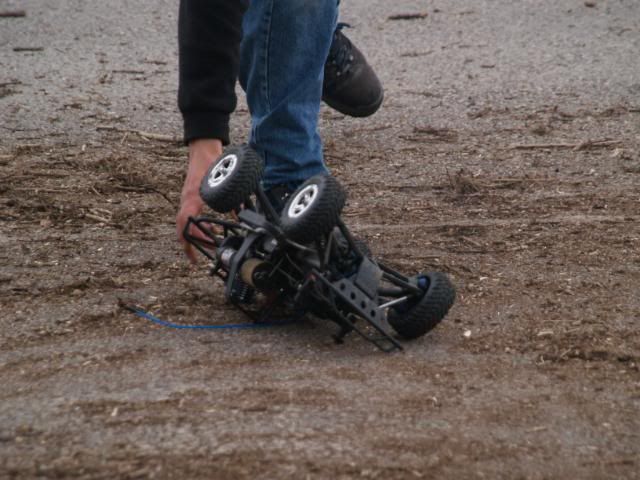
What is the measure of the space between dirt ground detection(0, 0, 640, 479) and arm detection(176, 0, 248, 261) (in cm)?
51

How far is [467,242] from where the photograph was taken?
427 centimetres

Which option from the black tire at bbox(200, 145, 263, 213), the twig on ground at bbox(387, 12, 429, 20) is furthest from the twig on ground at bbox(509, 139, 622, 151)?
the twig on ground at bbox(387, 12, 429, 20)

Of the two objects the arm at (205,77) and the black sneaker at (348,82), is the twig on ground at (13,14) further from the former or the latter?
the arm at (205,77)

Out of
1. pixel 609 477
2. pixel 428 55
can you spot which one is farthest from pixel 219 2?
pixel 428 55

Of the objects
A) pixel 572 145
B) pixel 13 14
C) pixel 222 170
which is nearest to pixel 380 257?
pixel 222 170

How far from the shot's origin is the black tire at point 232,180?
309cm

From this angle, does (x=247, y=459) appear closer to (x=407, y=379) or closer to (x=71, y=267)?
(x=407, y=379)

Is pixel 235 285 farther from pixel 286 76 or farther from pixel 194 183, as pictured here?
pixel 286 76

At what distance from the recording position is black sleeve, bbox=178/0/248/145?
324cm

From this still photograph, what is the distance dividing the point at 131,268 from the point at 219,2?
1.24 metres

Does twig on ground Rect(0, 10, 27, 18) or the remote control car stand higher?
the remote control car

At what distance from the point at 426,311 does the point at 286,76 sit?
3.76 feet

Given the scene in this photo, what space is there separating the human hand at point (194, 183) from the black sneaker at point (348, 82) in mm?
1507

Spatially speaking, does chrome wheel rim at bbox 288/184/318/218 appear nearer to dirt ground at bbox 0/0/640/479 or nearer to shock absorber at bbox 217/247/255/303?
shock absorber at bbox 217/247/255/303
